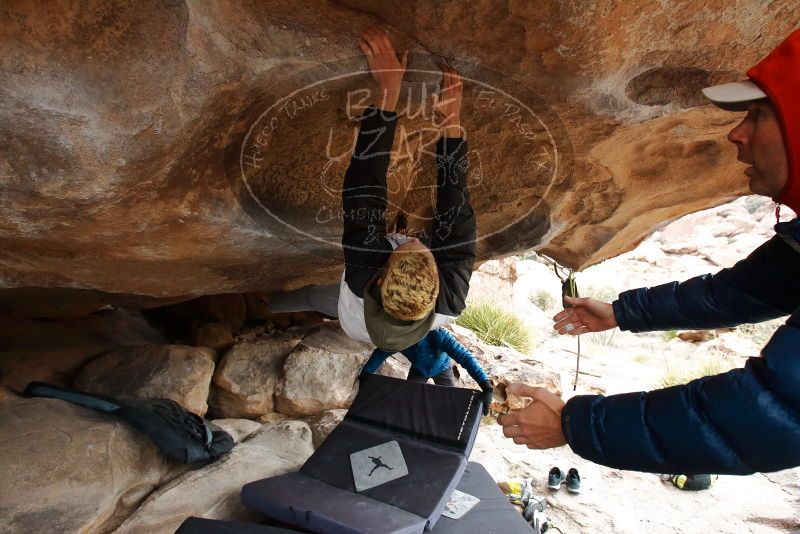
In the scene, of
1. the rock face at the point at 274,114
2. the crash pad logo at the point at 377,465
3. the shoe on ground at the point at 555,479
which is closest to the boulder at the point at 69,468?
the rock face at the point at 274,114

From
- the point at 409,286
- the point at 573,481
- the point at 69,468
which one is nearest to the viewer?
the point at 409,286

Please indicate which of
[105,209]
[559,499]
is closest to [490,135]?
[105,209]

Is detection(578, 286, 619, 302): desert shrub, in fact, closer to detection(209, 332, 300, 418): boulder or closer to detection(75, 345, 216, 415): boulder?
detection(209, 332, 300, 418): boulder

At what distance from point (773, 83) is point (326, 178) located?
1.93 metres

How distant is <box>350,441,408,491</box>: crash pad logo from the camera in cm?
262

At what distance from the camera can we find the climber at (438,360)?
10.5 feet

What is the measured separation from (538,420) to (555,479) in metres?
3.46

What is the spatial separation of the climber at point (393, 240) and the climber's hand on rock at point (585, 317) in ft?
1.57

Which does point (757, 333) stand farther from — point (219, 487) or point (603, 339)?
point (219, 487)

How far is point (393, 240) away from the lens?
216 centimetres

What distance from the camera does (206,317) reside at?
4414 mm

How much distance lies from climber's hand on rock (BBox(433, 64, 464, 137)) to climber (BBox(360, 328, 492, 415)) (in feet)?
4.71

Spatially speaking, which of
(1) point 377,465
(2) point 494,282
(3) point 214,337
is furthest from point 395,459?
(2) point 494,282

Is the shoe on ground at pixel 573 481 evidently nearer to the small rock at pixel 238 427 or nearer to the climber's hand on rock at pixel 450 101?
the small rock at pixel 238 427
